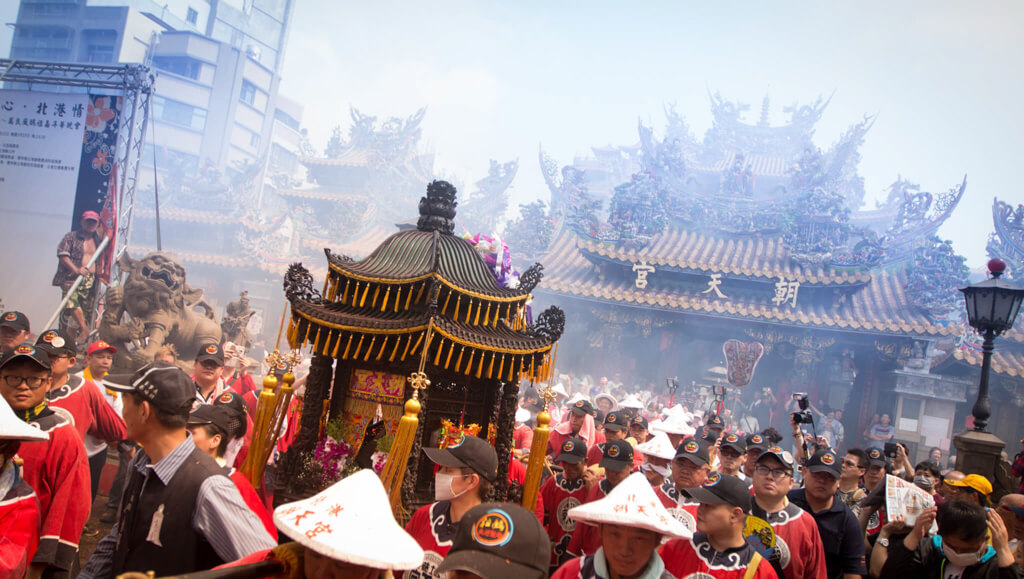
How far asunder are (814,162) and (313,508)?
19.1 metres

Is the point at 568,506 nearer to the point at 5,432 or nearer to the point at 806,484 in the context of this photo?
the point at 806,484

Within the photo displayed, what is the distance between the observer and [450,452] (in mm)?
3652

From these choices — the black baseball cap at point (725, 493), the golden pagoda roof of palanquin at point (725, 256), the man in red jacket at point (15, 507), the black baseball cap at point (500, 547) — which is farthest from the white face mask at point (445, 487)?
the golden pagoda roof of palanquin at point (725, 256)

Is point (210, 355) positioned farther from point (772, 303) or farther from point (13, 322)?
point (772, 303)

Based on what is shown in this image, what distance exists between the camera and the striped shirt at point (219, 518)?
256 centimetres

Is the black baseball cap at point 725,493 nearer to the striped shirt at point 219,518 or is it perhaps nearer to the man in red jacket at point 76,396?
the striped shirt at point 219,518

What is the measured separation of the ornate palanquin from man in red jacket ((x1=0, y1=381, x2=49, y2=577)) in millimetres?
2273

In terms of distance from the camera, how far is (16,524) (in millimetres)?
3188

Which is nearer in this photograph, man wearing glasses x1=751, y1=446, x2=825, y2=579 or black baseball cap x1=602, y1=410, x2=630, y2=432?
man wearing glasses x1=751, y1=446, x2=825, y2=579

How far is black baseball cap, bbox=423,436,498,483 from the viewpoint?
3.59m

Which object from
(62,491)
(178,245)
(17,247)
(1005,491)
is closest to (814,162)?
(1005,491)

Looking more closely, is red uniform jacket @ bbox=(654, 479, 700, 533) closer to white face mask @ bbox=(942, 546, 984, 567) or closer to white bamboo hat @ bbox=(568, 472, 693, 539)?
white face mask @ bbox=(942, 546, 984, 567)

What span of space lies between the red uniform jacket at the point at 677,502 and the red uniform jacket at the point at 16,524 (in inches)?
146

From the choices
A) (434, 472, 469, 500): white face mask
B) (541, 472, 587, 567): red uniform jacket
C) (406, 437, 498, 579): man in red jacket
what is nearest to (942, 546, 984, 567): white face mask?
(541, 472, 587, 567): red uniform jacket
